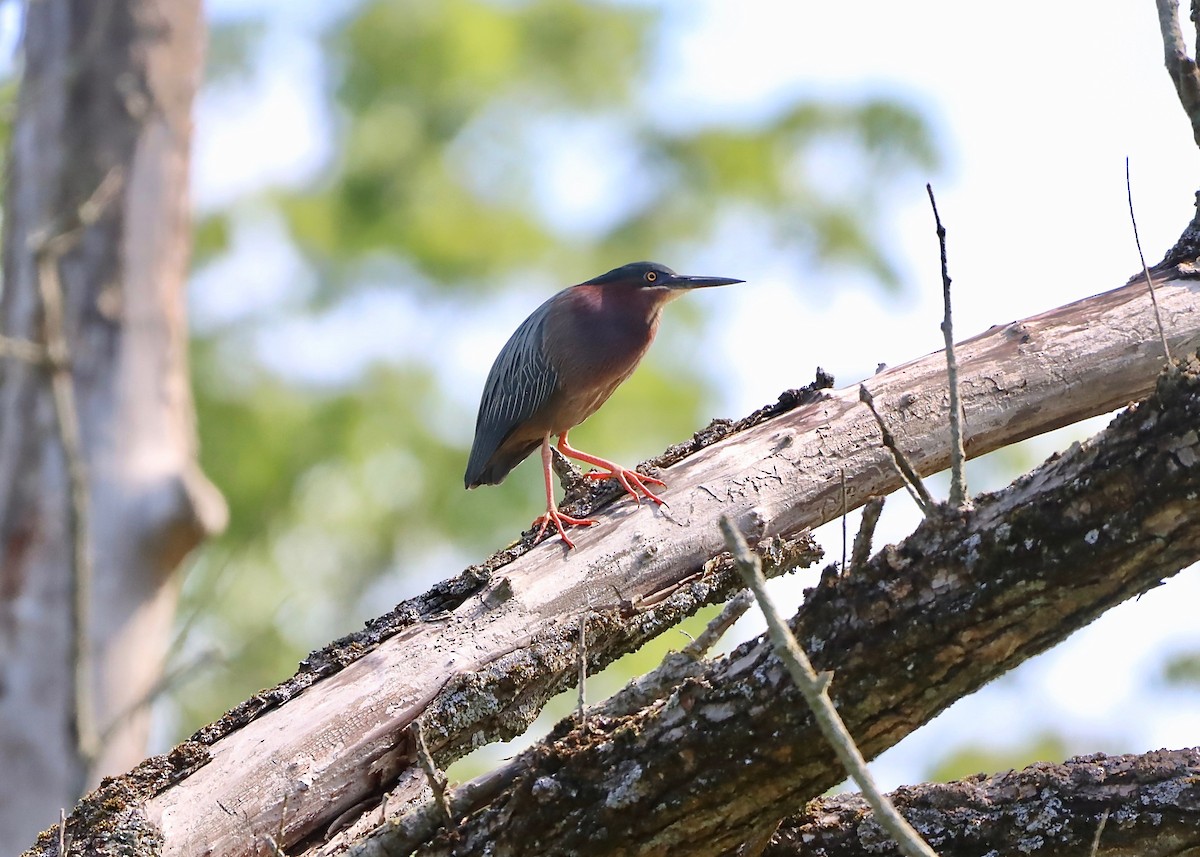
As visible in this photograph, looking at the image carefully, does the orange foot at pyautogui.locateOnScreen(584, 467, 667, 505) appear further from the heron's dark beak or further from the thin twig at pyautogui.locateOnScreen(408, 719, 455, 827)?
the heron's dark beak

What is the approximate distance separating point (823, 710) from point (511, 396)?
10.4ft

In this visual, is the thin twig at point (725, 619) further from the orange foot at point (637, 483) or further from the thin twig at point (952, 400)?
the orange foot at point (637, 483)

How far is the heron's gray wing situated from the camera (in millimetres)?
4547

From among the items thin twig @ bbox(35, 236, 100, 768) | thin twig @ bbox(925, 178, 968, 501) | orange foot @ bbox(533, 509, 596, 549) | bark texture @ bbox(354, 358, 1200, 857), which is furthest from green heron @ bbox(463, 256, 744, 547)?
thin twig @ bbox(925, 178, 968, 501)

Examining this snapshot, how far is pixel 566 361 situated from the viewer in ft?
14.7

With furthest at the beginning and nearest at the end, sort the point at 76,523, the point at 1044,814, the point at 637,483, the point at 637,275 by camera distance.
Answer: the point at 637,275 < the point at 76,523 < the point at 637,483 < the point at 1044,814

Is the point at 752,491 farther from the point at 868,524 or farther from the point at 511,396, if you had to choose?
the point at 511,396

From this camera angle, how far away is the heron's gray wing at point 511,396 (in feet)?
14.9

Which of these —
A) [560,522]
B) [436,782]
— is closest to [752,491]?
[560,522]

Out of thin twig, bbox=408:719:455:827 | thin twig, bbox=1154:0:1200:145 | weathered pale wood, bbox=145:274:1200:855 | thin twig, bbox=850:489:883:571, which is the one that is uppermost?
thin twig, bbox=1154:0:1200:145

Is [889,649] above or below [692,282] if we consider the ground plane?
below

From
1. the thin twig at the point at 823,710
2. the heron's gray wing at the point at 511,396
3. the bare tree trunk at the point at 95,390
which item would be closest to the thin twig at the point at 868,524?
the thin twig at the point at 823,710

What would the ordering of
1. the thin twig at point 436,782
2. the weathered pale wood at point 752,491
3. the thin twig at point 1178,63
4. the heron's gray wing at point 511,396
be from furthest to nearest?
1. the heron's gray wing at point 511,396
2. the weathered pale wood at point 752,491
3. the thin twig at point 1178,63
4. the thin twig at point 436,782

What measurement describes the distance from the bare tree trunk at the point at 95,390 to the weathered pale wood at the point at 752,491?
2.45 meters
